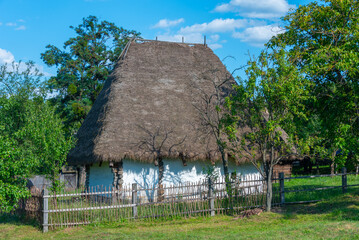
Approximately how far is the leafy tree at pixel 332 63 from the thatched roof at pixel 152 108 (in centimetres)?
341

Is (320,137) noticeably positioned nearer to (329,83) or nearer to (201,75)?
(329,83)

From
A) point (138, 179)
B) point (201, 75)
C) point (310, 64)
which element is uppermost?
point (201, 75)

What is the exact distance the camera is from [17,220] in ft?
38.9

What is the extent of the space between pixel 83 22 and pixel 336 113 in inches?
845

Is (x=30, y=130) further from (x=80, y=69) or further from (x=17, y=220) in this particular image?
(x=80, y=69)

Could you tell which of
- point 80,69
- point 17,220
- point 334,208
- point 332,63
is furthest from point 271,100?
point 80,69

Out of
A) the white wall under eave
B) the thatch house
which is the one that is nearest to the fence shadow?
the thatch house

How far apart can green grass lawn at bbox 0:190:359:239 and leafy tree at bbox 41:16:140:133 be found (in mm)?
13853

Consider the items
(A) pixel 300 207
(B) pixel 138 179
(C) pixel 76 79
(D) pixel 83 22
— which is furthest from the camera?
(D) pixel 83 22

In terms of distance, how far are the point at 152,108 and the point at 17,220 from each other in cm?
682

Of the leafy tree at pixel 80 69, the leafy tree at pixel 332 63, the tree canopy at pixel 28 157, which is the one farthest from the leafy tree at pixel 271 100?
the leafy tree at pixel 80 69

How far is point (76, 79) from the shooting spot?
25.9 meters

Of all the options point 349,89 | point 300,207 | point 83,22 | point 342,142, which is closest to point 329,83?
point 349,89

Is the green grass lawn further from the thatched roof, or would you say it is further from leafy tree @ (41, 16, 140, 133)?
leafy tree @ (41, 16, 140, 133)
